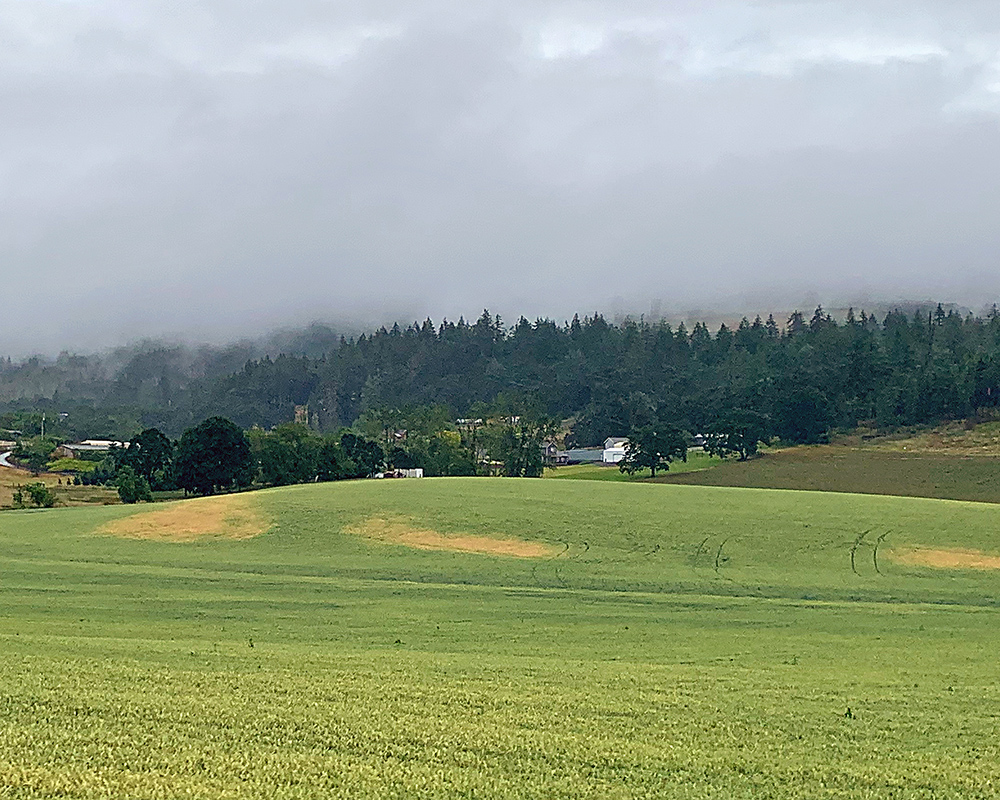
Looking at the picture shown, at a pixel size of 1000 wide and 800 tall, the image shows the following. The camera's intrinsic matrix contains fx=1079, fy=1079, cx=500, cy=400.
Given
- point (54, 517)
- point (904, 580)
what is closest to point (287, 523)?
point (54, 517)

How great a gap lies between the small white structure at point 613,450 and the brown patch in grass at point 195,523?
321ft

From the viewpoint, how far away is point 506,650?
2620cm

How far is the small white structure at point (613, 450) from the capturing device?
150125 millimetres

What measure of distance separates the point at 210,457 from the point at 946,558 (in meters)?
55.5

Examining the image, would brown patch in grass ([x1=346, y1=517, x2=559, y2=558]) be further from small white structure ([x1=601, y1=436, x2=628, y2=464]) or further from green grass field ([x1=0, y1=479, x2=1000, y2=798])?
small white structure ([x1=601, y1=436, x2=628, y2=464])

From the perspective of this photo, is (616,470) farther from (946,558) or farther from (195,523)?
(946,558)

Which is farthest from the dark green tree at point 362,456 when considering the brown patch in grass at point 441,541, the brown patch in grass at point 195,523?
the brown patch in grass at point 441,541

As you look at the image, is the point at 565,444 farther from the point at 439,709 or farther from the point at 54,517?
the point at 439,709

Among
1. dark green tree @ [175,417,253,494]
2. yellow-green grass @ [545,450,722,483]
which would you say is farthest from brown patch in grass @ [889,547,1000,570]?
yellow-green grass @ [545,450,722,483]

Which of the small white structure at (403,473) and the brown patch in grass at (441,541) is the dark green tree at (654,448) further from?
the brown patch in grass at (441,541)

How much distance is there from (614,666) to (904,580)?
791 inches

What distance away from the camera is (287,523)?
49.6 metres

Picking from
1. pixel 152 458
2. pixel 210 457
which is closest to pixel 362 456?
pixel 152 458

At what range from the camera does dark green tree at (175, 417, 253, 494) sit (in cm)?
8150
